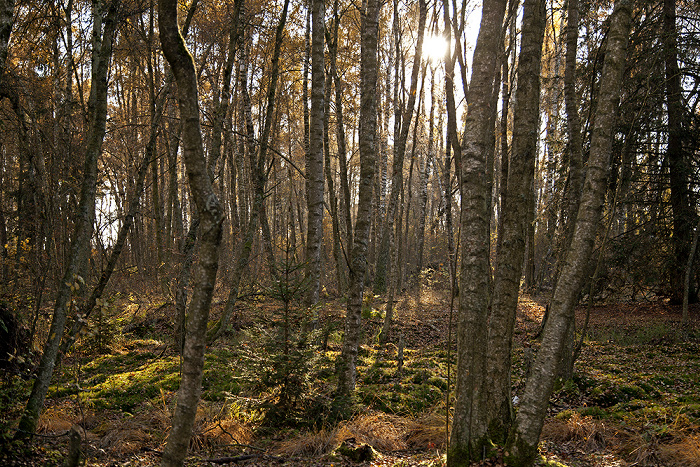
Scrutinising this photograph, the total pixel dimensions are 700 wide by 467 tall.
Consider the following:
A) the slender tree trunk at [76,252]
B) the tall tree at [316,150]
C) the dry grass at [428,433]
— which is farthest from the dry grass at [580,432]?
the slender tree trunk at [76,252]

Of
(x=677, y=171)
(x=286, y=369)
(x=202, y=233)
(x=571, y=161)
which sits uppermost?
(x=677, y=171)

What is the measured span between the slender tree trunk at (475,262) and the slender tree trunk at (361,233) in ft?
6.38

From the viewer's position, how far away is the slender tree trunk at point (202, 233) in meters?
2.53

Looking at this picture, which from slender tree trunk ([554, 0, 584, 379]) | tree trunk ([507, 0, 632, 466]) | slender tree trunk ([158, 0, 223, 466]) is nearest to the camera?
slender tree trunk ([158, 0, 223, 466])

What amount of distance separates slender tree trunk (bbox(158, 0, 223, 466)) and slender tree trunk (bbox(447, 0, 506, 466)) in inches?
81.6

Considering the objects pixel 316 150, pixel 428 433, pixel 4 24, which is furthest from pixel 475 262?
pixel 316 150

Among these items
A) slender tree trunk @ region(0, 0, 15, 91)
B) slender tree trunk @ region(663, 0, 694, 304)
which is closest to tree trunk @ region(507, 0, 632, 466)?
slender tree trunk @ region(0, 0, 15, 91)

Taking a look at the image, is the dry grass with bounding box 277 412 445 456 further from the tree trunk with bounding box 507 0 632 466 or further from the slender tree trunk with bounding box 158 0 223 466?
the slender tree trunk with bounding box 158 0 223 466

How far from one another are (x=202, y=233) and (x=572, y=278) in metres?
2.76

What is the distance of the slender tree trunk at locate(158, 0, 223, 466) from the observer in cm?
253

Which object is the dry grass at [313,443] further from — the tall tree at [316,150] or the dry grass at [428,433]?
the tall tree at [316,150]

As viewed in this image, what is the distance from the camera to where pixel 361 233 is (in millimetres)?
5625

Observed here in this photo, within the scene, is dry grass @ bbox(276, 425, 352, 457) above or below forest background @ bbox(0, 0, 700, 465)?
below

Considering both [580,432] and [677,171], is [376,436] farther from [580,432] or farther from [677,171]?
[677,171]
